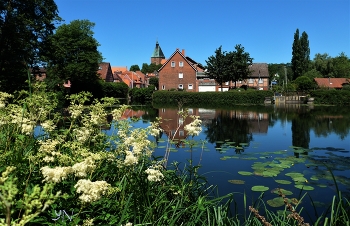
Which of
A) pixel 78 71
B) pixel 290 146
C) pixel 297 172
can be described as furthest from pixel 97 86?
pixel 297 172

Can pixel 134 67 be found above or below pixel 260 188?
above

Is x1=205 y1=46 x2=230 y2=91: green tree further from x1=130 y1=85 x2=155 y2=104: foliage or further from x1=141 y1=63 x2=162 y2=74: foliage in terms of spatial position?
x1=141 y1=63 x2=162 y2=74: foliage

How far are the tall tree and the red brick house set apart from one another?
2959cm

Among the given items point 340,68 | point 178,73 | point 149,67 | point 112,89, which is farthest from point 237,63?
point 149,67

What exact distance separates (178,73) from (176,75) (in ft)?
1.69

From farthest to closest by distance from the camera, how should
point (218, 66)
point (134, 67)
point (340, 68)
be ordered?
point (134, 67), point (340, 68), point (218, 66)

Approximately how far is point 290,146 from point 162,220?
9497mm

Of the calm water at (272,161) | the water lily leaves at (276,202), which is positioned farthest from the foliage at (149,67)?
the water lily leaves at (276,202)

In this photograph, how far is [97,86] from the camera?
4559cm

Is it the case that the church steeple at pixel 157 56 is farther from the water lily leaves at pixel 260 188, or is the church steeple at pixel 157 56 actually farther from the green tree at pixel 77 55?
the water lily leaves at pixel 260 188

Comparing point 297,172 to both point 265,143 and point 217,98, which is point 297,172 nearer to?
point 265,143

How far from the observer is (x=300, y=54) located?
69.6m

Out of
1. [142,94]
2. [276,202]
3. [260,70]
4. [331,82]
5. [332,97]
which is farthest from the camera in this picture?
[331,82]

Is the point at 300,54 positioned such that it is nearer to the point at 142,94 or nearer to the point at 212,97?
the point at 212,97
